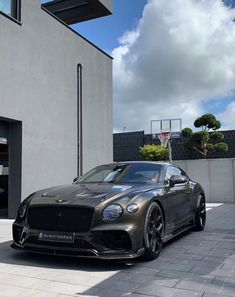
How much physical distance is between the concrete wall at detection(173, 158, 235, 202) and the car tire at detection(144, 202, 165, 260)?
11.2m

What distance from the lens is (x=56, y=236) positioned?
5.51m

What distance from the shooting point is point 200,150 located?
29203mm

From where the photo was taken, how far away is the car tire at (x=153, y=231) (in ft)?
18.7

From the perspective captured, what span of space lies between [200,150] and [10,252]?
23960 millimetres

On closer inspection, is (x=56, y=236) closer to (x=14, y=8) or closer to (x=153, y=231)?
(x=153, y=231)

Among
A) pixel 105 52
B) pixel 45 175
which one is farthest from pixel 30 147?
pixel 105 52

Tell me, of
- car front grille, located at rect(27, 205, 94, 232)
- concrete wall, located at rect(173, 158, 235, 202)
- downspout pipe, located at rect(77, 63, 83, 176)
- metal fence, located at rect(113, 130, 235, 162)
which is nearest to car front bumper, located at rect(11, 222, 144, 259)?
car front grille, located at rect(27, 205, 94, 232)

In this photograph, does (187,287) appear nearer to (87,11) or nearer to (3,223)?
(3,223)

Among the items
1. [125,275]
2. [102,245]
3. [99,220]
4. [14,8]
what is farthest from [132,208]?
[14,8]

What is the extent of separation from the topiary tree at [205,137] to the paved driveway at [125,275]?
22054 millimetres

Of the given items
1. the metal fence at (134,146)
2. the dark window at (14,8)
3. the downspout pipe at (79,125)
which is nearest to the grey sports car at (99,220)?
the dark window at (14,8)

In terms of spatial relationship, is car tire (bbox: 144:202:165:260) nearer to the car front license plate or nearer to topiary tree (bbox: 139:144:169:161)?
the car front license plate

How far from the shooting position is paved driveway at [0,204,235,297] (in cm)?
446

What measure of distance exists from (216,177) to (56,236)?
12.7 meters
